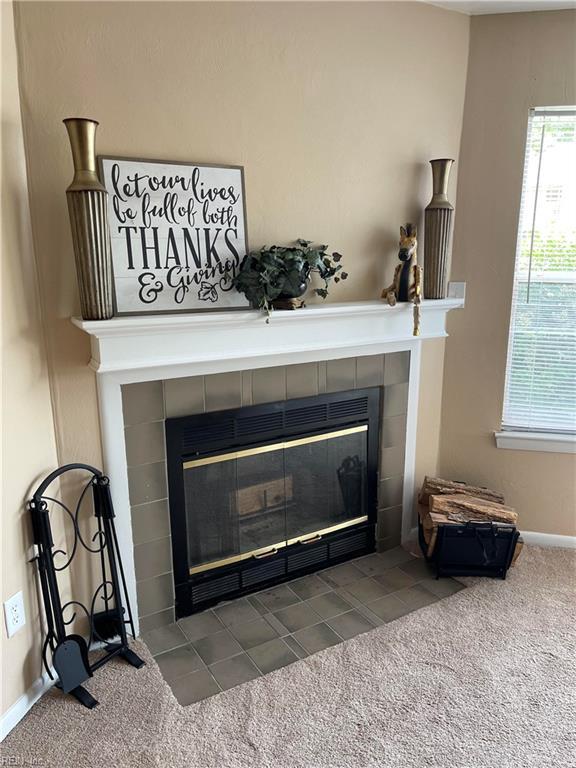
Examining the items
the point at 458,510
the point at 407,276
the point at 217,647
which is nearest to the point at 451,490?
the point at 458,510

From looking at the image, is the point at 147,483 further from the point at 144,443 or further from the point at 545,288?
the point at 545,288

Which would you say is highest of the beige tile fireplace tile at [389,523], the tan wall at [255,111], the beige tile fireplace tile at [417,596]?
the tan wall at [255,111]

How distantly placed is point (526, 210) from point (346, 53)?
3.54 ft

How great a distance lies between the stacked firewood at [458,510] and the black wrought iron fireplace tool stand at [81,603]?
133cm

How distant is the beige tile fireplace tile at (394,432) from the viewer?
2.58m

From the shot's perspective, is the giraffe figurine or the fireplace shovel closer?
the fireplace shovel

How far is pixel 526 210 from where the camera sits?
2504mm

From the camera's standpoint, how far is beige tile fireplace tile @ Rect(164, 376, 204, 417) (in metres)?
1.99

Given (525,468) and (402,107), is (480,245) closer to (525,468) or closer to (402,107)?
(402,107)

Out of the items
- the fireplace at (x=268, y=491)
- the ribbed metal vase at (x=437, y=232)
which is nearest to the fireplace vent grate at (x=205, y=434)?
the fireplace at (x=268, y=491)

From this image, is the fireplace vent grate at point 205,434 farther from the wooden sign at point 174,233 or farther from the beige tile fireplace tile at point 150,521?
the wooden sign at point 174,233

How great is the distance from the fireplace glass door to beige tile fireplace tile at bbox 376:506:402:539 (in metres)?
0.10

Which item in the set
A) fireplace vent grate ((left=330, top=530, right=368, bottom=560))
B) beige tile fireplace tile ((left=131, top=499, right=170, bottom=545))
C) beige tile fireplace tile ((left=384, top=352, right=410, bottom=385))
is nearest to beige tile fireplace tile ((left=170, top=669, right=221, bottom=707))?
beige tile fireplace tile ((left=131, top=499, right=170, bottom=545))

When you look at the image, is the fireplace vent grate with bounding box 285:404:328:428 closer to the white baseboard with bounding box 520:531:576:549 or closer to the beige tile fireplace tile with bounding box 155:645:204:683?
the beige tile fireplace tile with bounding box 155:645:204:683
